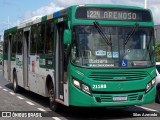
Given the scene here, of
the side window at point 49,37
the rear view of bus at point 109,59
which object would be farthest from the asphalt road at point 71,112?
the side window at point 49,37

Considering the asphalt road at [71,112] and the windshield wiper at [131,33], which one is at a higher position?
the windshield wiper at [131,33]

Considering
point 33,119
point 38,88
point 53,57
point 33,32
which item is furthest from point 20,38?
point 33,119

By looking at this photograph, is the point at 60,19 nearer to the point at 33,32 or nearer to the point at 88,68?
the point at 88,68

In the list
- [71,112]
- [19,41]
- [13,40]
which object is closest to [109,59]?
[71,112]

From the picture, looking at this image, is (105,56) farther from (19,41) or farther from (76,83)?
(19,41)

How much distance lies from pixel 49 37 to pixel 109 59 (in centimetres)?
287

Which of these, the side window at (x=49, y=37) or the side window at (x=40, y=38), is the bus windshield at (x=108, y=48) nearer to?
the side window at (x=49, y=37)

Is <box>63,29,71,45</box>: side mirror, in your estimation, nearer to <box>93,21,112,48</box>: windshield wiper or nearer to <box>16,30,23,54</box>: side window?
<box>93,21,112,48</box>: windshield wiper

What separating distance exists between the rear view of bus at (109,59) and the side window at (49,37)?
2.00 m

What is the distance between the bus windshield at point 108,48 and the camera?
10.4 meters

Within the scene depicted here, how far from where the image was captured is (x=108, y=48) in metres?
10.5

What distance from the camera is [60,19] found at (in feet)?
37.8

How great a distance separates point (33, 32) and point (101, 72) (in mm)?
5235

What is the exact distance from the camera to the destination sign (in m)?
10.6
